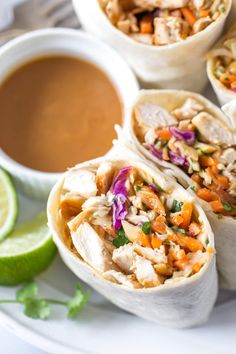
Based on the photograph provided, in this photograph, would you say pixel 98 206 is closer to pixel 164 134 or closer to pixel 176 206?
pixel 176 206

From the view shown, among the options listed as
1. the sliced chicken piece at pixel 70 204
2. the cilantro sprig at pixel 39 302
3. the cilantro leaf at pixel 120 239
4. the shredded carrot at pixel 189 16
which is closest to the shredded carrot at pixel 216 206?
the cilantro leaf at pixel 120 239

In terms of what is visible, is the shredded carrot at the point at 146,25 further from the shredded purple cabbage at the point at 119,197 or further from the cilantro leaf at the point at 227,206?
the cilantro leaf at the point at 227,206

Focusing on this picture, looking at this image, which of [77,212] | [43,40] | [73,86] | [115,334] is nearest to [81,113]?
[73,86]

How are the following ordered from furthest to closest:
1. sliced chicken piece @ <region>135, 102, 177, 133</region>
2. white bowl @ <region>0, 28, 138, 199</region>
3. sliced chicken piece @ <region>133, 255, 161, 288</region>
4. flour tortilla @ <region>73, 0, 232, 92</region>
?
white bowl @ <region>0, 28, 138, 199</region>
flour tortilla @ <region>73, 0, 232, 92</region>
sliced chicken piece @ <region>135, 102, 177, 133</region>
sliced chicken piece @ <region>133, 255, 161, 288</region>

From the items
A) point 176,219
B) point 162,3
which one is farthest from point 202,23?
point 176,219

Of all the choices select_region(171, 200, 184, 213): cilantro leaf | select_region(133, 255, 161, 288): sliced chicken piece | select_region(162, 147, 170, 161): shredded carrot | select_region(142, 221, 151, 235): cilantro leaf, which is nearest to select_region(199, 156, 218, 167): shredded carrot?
select_region(162, 147, 170, 161): shredded carrot

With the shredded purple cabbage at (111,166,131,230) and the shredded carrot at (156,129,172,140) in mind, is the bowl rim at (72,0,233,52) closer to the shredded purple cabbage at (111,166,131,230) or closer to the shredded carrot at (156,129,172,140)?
the shredded carrot at (156,129,172,140)

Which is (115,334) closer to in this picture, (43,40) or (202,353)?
(202,353)
